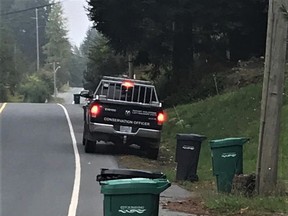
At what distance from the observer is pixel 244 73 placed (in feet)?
95.0

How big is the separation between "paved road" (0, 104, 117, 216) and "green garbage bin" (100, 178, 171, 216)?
292 centimetres

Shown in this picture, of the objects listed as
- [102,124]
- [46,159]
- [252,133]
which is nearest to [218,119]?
[252,133]

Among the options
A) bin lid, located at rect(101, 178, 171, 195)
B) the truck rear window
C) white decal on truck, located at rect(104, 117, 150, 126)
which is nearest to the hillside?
white decal on truck, located at rect(104, 117, 150, 126)

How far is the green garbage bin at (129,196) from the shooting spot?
7.02 m

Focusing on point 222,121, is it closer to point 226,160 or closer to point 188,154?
point 188,154

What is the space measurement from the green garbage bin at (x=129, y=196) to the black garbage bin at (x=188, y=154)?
20.9ft

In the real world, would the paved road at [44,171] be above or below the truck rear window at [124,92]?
below

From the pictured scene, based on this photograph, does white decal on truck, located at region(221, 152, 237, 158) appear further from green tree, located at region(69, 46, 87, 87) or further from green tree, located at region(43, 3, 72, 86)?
green tree, located at region(69, 46, 87, 87)

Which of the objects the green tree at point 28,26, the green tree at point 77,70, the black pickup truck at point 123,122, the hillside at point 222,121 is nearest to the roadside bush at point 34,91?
the green tree at point 28,26

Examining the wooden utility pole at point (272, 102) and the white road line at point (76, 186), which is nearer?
the white road line at point (76, 186)

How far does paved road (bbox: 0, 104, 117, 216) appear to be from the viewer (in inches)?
418

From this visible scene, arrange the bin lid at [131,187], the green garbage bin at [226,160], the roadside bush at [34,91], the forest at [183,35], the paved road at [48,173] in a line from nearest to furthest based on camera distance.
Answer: the bin lid at [131,187] → the paved road at [48,173] → the green garbage bin at [226,160] → the forest at [183,35] → the roadside bush at [34,91]

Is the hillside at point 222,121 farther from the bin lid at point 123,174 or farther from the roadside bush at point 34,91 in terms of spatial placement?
the roadside bush at point 34,91

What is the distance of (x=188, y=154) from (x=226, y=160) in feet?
6.57
